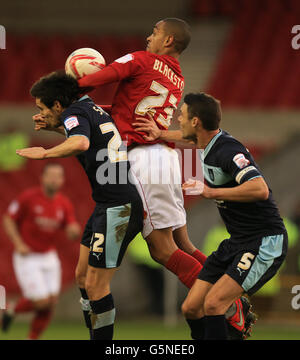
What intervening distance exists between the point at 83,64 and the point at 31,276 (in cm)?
423

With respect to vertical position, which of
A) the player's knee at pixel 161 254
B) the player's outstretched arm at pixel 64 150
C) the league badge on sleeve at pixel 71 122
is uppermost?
the league badge on sleeve at pixel 71 122

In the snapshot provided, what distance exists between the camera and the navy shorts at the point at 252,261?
4711mm

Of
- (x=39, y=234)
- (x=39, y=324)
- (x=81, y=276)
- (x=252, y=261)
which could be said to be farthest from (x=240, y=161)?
(x=39, y=234)

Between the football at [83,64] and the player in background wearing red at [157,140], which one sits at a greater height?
the football at [83,64]

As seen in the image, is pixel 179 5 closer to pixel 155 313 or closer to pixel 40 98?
pixel 155 313

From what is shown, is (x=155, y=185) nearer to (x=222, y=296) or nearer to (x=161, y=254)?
(x=161, y=254)

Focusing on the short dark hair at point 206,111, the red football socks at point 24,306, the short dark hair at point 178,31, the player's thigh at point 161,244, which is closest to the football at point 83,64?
the short dark hair at point 178,31

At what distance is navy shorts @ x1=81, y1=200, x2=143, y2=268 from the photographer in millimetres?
4816

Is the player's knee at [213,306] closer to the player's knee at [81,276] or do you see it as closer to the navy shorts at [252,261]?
the navy shorts at [252,261]

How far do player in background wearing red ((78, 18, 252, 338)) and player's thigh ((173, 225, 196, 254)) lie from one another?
13 centimetres

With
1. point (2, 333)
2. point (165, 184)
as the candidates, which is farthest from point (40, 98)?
point (2, 333)

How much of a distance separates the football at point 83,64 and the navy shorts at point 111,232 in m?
0.94

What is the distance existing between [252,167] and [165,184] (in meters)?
0.74

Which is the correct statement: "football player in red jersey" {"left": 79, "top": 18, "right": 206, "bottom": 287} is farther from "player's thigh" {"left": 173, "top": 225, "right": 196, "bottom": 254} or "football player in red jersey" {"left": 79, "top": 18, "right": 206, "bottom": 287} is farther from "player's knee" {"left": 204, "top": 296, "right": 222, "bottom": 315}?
"player's knee" {"left": 204, "top": 296, "right": 222, "bottom": 315}
